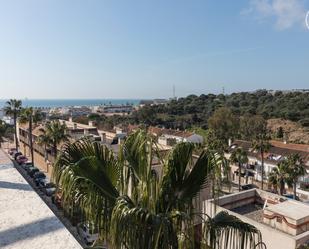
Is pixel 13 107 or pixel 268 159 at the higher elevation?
pixel 13 107

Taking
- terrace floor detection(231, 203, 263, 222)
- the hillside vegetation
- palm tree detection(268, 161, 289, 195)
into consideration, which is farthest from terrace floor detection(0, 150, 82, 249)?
the hillside vegetation

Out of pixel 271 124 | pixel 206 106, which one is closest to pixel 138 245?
pixel 271 124

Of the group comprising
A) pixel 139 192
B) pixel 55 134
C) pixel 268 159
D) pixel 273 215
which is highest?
pixel 139 192

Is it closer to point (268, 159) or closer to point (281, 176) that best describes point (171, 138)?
point (281, 176)

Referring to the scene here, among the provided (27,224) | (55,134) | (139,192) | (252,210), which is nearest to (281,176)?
(252,210)

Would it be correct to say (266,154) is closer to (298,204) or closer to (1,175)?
(298,204)

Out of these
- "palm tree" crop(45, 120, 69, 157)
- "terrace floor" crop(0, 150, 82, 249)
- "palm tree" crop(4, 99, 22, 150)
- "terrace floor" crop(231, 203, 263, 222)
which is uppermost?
"palm tree" crop(4, 99, 22, 150)

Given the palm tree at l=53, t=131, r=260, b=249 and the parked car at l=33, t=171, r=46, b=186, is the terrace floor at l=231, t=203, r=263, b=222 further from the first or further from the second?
the parked car at l=33, t=171, r=46, b=186

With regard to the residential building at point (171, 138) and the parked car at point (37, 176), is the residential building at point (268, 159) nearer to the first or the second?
the residential building at point (171, 138)
